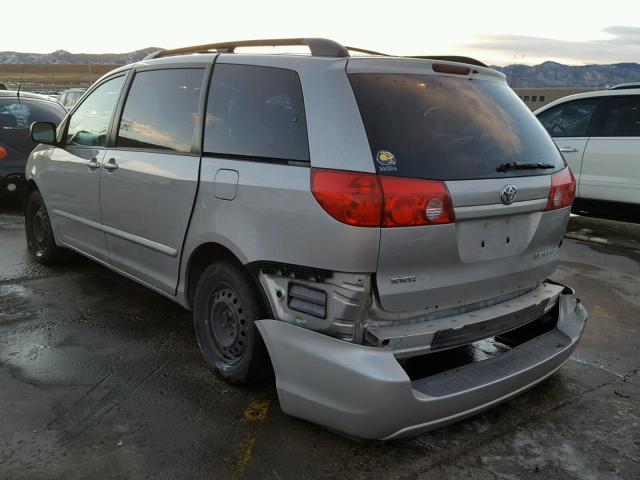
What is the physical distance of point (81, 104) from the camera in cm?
475

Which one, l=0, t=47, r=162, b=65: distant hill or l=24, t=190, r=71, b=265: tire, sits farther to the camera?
l=0, t=47, r=162, b=65: distant hill

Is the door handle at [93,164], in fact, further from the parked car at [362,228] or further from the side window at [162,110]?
the parked car at [362,228]

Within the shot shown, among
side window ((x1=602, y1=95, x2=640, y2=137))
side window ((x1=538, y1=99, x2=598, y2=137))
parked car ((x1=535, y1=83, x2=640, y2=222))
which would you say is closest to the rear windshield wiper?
parked car ((x1=535, y1=83, x2=640, y2=222))

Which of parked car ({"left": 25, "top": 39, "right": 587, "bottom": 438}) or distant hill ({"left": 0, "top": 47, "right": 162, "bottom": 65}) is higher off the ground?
parked car ({"left": 25, "top": 39, "right": 587, "bottom": 438})

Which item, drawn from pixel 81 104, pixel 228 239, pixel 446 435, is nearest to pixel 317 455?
pixel 446 435

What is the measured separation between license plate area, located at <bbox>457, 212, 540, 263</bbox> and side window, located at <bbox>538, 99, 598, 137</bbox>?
16.5 ft

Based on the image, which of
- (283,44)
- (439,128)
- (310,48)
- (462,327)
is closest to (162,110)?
(283,44)

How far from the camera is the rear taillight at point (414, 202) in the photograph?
2406 millimetres

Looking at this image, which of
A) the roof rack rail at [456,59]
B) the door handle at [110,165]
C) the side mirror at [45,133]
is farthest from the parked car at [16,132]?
the roof rack rail at [456,59]

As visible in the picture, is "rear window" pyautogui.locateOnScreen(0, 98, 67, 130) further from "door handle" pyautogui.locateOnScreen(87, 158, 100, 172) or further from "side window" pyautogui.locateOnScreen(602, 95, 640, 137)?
"side window" pyautogui.locateOnScreen(602, 95, 640, 137)

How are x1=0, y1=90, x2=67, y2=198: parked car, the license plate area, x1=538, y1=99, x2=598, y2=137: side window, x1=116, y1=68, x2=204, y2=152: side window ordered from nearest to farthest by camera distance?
the license plate area → x1=116, y1=68, x2=204, y2=152: side window → x1=538, y1=99, x2=598, y2=137: side window → x1=0, y1=90, x2=67, y2=198: parked car

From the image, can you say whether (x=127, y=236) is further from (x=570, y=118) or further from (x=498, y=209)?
(x=570, y=118)

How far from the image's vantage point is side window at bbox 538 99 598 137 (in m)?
7.20

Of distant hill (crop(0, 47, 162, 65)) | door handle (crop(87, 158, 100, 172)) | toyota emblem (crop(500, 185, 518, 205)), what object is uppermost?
toyota emblem (crop(500, 185, 518, 205))
